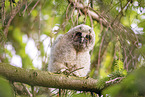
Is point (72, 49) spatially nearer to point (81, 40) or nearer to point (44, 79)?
point (81, 40)

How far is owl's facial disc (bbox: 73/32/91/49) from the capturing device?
3451mm

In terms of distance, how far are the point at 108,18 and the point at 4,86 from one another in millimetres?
2220

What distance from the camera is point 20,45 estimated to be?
477 centimetres

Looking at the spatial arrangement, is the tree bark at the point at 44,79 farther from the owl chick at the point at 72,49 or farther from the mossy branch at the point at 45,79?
the owl chick at the point at 72,49

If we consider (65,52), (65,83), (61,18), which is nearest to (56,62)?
(65,52)

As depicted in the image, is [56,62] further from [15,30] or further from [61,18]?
[15,30]

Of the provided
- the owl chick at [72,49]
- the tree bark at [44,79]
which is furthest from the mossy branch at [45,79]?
the owl chick at [72,49]

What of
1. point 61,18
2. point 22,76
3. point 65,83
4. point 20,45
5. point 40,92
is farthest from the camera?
point 20,45

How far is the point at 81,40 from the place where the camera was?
3.47 metres

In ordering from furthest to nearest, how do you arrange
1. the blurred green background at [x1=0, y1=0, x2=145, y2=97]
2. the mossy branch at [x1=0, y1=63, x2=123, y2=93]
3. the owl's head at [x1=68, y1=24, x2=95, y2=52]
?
the owl's head at [x1=68, y1=24, x2=95, y2=52] → the mossy branch at [x1=0, y1=63, x2=123, y2=93] → the blurred green background at [x1=0, y1=0, x2=145, y2=97]

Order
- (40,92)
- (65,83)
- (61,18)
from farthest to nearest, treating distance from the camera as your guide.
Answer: (61,18) → (40,92) → (65,83)

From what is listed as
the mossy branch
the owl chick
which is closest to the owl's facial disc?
the owl chick

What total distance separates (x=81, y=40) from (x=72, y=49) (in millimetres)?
273

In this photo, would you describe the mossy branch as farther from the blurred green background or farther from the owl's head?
the owl's head
